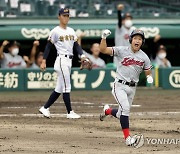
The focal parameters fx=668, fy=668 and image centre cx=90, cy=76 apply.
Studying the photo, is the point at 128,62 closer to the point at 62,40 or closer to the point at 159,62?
the point at 62,40

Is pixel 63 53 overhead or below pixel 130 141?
overhead

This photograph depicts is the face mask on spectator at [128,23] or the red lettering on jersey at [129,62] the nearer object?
the red lettering on jersey at [129,62]

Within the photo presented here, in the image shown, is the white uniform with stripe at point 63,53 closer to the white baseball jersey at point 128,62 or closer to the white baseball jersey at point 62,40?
the white baseball jersey at point 62,40

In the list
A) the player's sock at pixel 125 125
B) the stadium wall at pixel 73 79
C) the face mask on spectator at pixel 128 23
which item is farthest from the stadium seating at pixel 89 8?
the player's sock at pixel 125 125

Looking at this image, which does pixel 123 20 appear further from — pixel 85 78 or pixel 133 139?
pixel 133 139

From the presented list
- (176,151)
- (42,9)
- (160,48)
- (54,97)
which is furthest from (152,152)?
(42,9)

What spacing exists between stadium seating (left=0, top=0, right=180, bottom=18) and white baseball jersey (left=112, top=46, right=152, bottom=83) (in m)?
11.4

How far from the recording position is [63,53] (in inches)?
433

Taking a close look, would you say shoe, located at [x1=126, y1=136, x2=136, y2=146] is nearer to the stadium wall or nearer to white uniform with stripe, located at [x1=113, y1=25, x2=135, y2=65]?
the stadium wall

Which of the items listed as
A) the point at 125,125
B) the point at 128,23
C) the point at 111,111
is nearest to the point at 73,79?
the point at 128,23

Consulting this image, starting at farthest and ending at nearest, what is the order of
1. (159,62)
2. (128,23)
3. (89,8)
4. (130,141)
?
(89,8) < (159,62) < (128,23) < (130,141)

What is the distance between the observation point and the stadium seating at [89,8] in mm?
19719

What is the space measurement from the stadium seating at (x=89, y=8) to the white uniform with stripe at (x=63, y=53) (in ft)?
28.7

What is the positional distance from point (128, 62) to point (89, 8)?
12085mm
